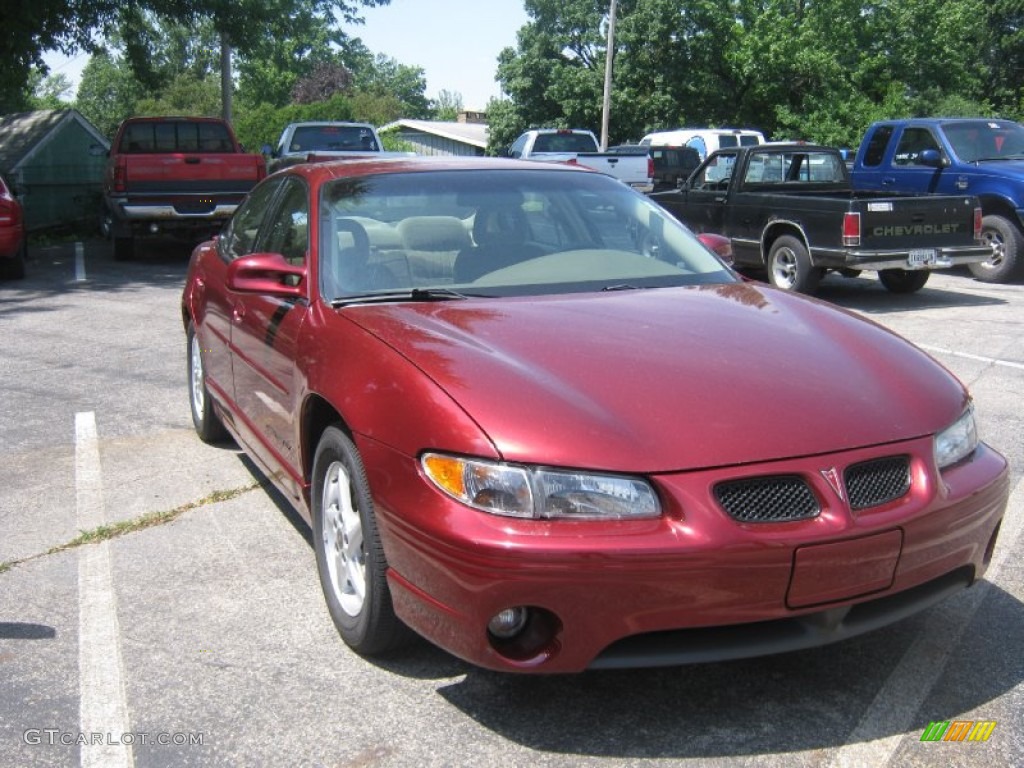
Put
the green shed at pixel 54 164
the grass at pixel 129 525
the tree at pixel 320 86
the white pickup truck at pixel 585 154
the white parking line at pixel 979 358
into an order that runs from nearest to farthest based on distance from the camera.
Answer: the grass at pixel 129 525, the white parking line at pixel 979 358, the white pickup truck at pixel 585 154, the green shed at pixel 54 164, the tree at pixel 320 86

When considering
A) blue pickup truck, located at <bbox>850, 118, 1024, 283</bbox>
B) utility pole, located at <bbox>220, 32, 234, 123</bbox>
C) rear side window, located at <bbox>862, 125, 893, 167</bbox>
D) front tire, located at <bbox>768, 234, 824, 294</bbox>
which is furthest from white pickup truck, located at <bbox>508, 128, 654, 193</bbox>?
front tire, located at <bbox>768, 234, 824, 294</bbox>

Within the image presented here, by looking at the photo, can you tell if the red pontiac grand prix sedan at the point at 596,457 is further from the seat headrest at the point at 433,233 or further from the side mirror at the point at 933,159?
the side mirror at the point at 933,159

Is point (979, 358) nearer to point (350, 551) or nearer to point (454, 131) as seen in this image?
point (350, 551)

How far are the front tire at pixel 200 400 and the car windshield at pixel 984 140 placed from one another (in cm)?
1106

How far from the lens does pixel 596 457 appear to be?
2.85 m

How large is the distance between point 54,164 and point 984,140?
17.1m

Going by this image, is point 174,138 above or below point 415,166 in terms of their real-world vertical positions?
above

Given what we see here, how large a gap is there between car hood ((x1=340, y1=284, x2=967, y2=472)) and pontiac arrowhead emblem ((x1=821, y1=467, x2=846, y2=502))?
7 cm

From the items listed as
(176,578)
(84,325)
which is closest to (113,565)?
(176,578)

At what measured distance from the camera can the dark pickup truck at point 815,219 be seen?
1091 cm

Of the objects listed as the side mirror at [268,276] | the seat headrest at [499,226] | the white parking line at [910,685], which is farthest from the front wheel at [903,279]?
the side mirror at [268,276]

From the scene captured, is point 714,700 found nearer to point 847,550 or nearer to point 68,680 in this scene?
point 847,550

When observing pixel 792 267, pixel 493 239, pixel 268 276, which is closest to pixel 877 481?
pixel 493 239

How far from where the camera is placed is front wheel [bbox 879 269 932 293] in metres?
12.2
